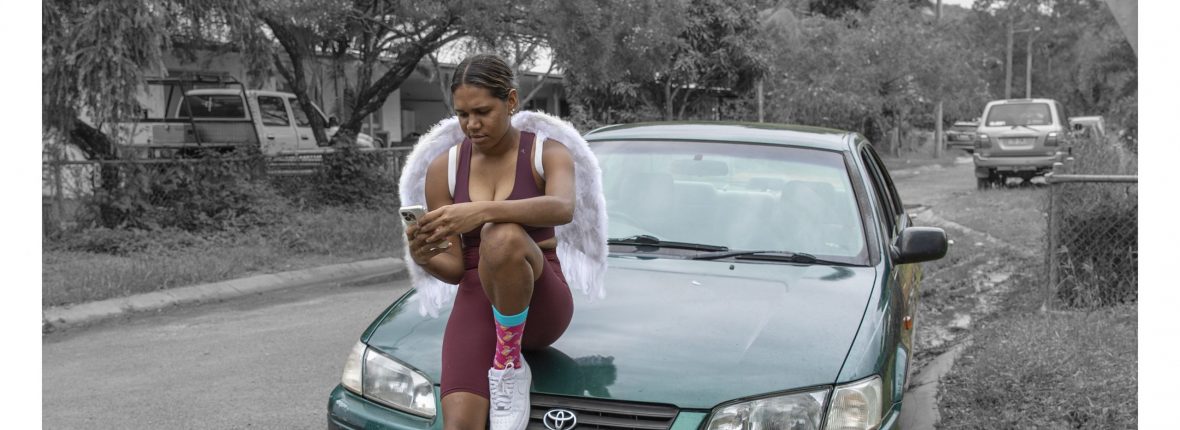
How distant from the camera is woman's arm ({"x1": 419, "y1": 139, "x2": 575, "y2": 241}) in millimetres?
2758

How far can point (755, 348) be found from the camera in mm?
3080

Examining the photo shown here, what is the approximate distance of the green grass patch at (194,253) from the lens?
8.94 meters

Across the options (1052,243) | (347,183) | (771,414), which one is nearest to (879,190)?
(771,414)

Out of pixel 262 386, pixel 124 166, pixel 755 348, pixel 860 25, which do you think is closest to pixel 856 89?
pixel 860 25

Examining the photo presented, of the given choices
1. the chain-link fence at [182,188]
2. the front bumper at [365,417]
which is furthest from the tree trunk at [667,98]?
the front bumper at [365,417]

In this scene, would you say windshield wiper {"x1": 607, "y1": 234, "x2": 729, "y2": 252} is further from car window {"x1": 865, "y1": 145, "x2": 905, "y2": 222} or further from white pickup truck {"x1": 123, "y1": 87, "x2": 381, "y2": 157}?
white pickup truck {"x1": 123, "y1": 87, "x2": 381, "y2": 157}

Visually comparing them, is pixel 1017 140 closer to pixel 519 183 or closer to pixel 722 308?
pixel 722 308

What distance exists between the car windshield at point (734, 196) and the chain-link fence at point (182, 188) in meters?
8.10

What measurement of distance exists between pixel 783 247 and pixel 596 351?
4.07 ft

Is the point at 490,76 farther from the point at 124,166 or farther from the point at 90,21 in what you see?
the point at 124,166

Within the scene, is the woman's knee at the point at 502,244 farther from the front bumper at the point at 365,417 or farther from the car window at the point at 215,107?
the car window at the point at 215,107

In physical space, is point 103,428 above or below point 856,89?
below

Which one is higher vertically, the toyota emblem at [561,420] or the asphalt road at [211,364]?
the toyota emblem at [561,420]

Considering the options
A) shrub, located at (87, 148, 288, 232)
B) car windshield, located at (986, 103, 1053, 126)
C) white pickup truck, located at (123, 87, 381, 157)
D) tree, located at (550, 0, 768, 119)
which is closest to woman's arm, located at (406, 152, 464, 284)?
shrub, located at (87, 148, 288, 232)
